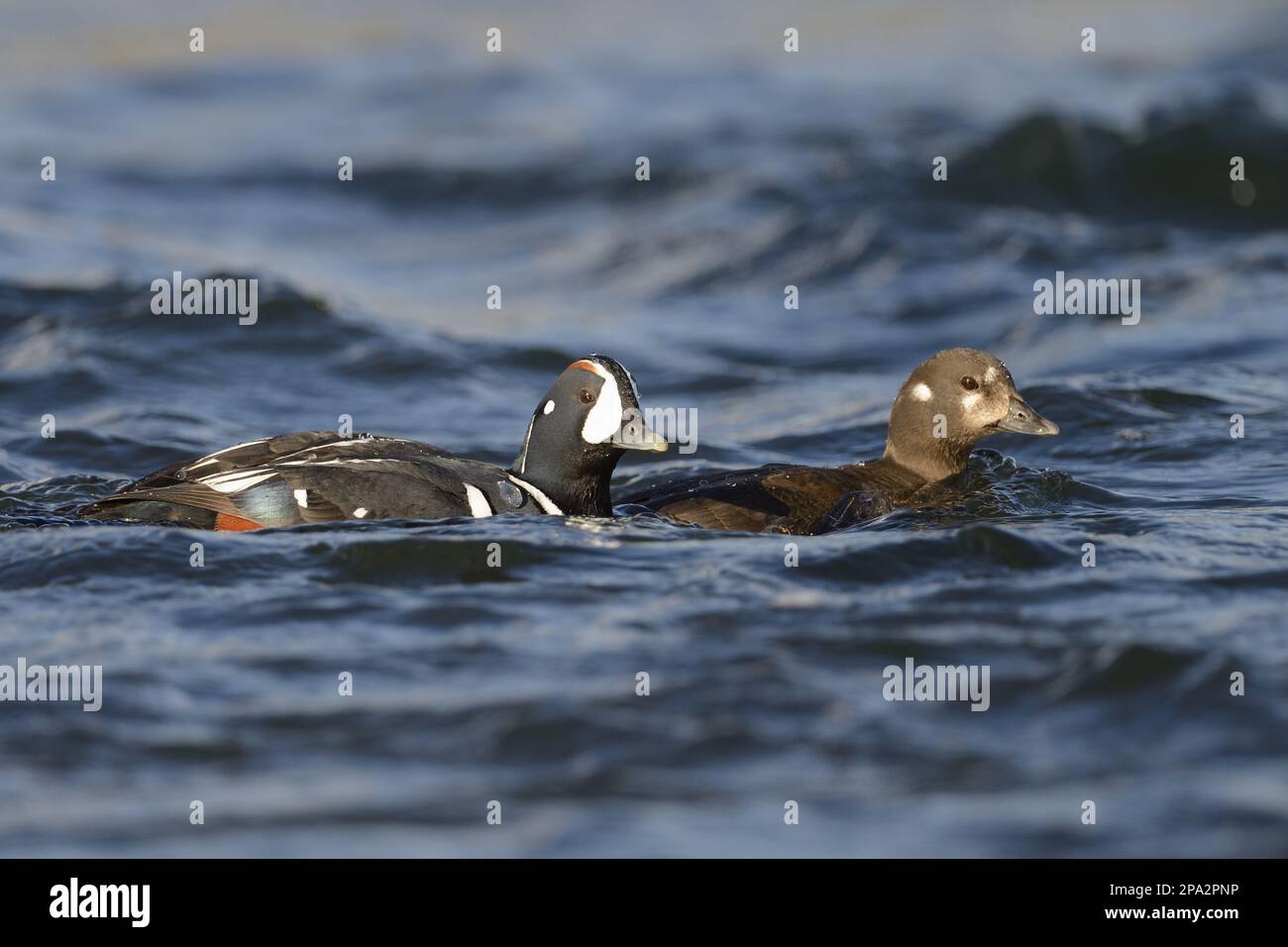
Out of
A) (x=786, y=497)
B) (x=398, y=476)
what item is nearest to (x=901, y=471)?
(x=786, y=497)

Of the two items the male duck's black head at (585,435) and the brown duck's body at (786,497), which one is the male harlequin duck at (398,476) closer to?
the male duck's black head at (585,435)

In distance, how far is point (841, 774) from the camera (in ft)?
20.7

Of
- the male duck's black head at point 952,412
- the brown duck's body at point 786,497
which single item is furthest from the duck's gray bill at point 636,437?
the male duck's black head at point 952,412

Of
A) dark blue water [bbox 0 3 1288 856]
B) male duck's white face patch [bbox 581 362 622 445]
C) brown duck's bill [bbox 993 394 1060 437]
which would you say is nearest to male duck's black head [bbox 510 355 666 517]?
male duck's white face patch [bbox 581 362 622 445]

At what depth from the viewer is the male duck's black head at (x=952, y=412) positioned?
33.7 feet

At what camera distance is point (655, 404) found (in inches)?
553

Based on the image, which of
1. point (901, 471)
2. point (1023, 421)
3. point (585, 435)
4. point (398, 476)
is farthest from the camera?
point (901, 471)

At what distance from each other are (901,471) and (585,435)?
7.33 ft

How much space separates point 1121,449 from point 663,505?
380cm

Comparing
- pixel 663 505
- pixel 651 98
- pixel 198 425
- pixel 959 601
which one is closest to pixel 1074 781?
pixel 959 601

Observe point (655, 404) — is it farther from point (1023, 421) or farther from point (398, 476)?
point (398, 476)

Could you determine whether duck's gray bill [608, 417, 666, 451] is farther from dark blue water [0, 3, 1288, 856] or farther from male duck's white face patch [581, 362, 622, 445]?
dark blue water [0, 3, 1288, 856]
